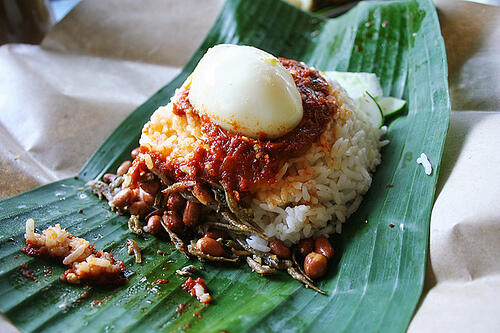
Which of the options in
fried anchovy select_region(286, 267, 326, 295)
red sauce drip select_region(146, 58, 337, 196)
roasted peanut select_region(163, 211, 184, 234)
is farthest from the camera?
roasted peanut select_region(163, 211, 184, 234)

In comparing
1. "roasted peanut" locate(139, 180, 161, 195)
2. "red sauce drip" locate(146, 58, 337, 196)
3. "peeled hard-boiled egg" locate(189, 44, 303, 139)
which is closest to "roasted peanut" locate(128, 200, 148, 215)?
"roasted peanut" locate(139, 180, 161, 195)

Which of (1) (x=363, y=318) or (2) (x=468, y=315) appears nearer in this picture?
(2) (x=468, y=315)

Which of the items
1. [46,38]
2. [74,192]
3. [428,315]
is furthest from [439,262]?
[46,38]

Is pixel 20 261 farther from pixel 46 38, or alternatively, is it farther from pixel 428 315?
pixel 46 38

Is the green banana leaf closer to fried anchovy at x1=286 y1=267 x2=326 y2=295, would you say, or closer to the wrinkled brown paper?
fried anchovy at x1=286 y1=267 x2=326 y2=295

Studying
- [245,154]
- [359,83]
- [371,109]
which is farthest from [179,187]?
[359,83]

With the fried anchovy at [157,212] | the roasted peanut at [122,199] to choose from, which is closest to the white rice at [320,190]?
the fried anchovy at [157,212]

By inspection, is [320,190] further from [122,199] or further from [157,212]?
[122,199]
